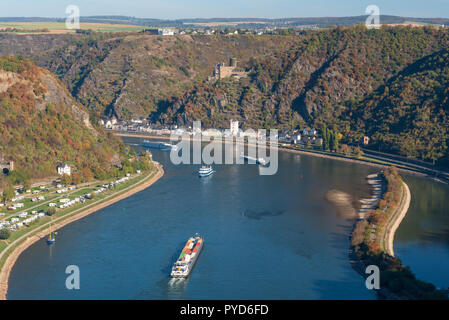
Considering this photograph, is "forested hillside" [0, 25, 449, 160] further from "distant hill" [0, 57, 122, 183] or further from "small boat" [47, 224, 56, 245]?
"small boat" [47, 224, 56, 245]

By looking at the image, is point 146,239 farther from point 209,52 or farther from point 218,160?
point 209,52

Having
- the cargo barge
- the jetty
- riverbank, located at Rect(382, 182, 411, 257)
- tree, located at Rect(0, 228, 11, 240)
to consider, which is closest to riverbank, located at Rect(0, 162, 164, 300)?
tree, located at Rect(0, 228, 11, 240)

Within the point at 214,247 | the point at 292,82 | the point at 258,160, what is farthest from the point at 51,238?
the point at 292,82

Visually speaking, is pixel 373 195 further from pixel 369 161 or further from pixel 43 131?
pixel 43 131

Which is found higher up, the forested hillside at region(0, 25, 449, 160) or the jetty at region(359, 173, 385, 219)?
the forested hillside at region(0, 25, 449, 160)

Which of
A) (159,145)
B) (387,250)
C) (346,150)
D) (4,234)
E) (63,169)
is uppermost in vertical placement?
(63,169)

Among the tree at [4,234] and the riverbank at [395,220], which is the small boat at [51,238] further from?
the riverbank at [395,220]
